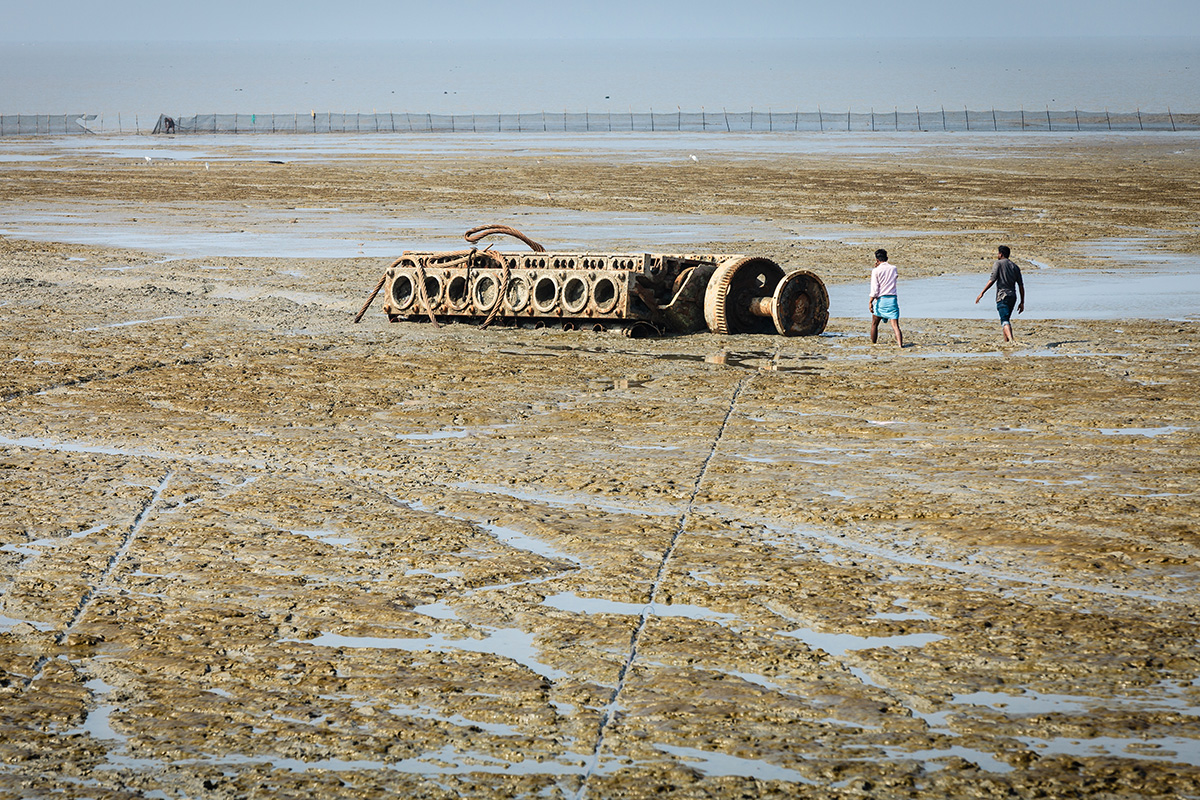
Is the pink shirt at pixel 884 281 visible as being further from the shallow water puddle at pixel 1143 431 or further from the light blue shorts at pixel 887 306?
the shallow water puddle at pixel 1143 431

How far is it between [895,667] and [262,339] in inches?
448

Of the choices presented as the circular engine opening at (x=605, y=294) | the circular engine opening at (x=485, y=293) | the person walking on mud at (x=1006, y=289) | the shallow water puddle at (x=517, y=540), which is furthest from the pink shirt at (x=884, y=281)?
the shallow water puddle at (x=517, y=540)

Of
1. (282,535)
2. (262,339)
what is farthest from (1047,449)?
(262,339)

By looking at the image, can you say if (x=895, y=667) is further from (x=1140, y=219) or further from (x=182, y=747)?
(x=1140, y=219)

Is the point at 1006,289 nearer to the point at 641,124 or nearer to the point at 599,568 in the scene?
the point at 599,568

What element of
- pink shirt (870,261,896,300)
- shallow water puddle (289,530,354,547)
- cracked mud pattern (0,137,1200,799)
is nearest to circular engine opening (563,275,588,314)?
cracked mud pattern (0,137,1200,799)

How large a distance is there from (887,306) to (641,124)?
8819cm

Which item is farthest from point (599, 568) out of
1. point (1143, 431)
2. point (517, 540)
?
point (1143, 431)

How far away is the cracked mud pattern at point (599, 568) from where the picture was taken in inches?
225

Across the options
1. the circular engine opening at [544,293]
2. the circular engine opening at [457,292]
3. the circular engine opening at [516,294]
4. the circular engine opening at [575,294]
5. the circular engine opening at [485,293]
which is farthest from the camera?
the circular engine opening at [457,292]

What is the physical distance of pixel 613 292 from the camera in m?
17.5

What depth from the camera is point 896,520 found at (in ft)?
29.6

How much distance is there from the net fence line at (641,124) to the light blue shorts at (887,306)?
77667 mm

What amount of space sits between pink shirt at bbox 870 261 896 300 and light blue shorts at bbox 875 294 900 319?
47 millimetres
